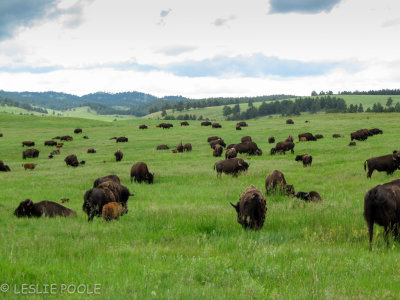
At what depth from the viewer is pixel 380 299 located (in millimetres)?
4285

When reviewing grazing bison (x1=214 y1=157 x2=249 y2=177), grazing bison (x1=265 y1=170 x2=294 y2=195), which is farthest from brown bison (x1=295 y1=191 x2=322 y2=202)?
grazing bison (x1=214 y1=157 x2=249 y2=177)

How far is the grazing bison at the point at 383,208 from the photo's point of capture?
22.9 ft

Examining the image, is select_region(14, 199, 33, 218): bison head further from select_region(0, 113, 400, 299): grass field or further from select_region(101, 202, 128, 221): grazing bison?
select_region(101, 202, 128, 221): grazing bison

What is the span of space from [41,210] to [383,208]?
34.3 ft

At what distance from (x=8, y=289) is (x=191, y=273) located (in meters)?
2.52

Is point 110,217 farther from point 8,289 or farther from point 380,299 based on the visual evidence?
point 380,299

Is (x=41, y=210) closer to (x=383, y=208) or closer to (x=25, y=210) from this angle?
(x=25, y=210)

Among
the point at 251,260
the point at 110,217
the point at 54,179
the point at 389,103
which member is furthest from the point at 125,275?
the point at 389,103

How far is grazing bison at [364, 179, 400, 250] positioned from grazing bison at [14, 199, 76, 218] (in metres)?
9.09

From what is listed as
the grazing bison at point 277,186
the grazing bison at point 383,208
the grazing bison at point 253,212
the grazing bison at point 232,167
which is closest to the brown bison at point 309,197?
the grazing bison at point 277,186

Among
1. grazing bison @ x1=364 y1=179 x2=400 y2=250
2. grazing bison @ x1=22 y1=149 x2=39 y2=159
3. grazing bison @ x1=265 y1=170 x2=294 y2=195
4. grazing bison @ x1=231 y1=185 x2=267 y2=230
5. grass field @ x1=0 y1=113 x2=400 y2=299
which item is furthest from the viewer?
grazing bison @ x1=22 y1=149 x2=39 y2=159

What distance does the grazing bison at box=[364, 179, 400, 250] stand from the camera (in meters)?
6.97

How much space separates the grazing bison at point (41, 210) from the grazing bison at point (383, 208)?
909 cm

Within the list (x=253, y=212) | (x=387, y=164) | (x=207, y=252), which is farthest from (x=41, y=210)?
(x=387, y=164)
